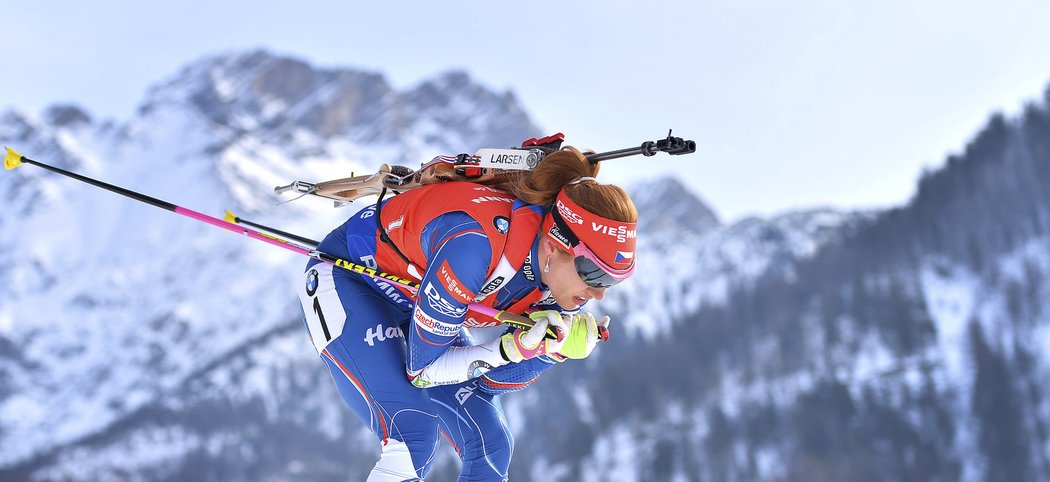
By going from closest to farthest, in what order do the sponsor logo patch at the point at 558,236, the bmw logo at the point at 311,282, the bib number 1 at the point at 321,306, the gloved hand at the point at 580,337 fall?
1. the sponsor logo patch at the point at 558,236
2. the gloved hand at the point at 580,337
3. the bib number 1 at the point at 321,306
4. the bmw logo at the point at 311,282

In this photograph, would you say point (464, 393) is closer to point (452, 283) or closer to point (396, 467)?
point (396, 467)

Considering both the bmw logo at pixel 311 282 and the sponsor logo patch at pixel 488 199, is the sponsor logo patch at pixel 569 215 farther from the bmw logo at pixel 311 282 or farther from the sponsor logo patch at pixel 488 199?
the bmw logo at pixel 311 282

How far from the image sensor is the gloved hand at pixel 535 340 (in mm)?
5812

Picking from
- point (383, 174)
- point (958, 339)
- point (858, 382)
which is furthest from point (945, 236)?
point (383, 174)

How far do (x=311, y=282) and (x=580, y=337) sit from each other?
1.86 meters

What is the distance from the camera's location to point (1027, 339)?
14475cm

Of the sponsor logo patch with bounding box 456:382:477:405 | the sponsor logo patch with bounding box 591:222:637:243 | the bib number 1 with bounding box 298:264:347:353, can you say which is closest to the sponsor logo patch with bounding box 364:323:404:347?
the bib number 1 with bounding box 298:264:347:353

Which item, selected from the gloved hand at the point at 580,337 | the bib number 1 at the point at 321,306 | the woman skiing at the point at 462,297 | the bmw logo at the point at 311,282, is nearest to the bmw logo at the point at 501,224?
the woman skiing at the point at 462,297

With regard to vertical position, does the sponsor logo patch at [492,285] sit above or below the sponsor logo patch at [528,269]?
below

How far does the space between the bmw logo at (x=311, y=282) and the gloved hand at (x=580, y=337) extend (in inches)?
66.1

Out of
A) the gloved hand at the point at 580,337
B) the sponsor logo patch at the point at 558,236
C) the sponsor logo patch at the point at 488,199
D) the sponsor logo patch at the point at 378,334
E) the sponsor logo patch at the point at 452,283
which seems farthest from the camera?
the sponsor logo patch at the point at 378,334

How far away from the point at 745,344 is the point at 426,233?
176m

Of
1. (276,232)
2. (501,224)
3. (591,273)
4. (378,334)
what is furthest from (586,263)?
(276,232)

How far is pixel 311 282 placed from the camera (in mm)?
6723
